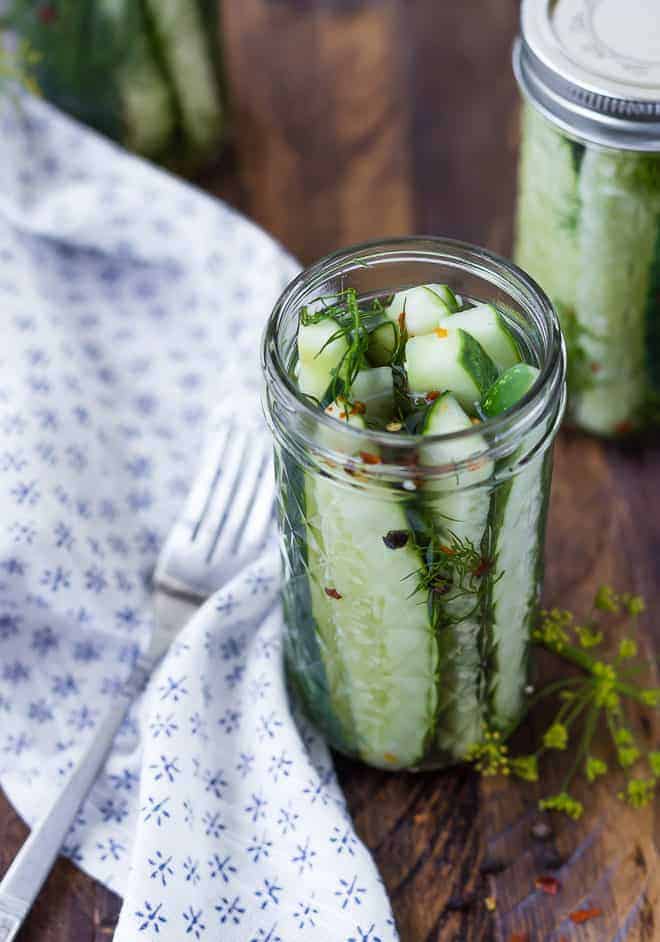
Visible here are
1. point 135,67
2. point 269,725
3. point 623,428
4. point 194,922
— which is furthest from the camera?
point 135,67

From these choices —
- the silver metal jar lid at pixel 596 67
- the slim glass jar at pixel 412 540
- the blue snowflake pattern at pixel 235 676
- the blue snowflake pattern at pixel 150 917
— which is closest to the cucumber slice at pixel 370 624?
the slim glass jar at pixel 412 540

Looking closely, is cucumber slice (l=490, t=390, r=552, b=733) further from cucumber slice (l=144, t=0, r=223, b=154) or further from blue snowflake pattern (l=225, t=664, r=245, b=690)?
cucumber slice (l=144, t=0, r=223, b=154)

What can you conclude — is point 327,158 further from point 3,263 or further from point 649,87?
point 649,87

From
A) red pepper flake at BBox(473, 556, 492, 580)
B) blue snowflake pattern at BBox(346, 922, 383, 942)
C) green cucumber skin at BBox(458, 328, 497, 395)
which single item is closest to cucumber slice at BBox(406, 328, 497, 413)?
green cucumber skin at BBox(458, 328, 497, 395)

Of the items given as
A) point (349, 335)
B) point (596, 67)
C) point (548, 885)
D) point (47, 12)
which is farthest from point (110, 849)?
point (47, 12)

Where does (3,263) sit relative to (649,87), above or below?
below

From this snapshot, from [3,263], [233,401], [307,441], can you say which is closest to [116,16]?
[3,263]

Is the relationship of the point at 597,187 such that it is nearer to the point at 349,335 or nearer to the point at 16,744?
the point at 349,335
